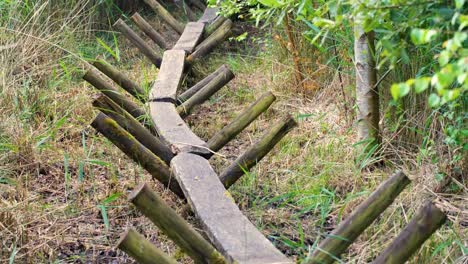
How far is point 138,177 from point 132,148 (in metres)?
0.70

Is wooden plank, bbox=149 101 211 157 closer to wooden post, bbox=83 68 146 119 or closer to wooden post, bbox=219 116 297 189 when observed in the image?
wooden post, bbox=83 68 146 119

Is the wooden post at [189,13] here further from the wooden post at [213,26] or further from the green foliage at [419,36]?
the green foliage at [419,36]

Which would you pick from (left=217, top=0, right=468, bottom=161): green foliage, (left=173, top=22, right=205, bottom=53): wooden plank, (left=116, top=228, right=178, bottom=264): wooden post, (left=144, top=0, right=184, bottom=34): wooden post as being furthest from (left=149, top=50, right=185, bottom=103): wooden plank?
(left=116, top=228, right=178, bottom=264): wooden post

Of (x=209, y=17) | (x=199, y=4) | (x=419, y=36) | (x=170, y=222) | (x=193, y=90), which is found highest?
(x=419, y=36)

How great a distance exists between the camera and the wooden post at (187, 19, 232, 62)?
6.07m

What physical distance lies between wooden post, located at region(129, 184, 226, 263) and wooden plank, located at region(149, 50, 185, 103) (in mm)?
2325

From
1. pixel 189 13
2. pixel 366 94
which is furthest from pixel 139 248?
pixel 189 13

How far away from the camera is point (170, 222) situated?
8.04 ft

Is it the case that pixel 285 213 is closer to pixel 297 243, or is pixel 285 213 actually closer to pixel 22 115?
pixel 297 243

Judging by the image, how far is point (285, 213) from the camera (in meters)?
3.61

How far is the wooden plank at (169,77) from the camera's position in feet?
15.6

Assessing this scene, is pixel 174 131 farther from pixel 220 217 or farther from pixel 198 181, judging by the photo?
pixel 220 217

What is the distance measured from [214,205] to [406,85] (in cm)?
140

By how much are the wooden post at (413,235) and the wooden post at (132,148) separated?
1405mm
